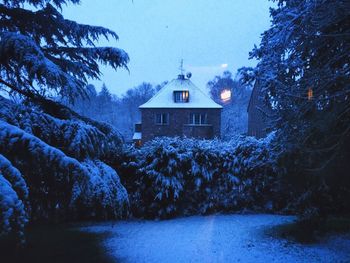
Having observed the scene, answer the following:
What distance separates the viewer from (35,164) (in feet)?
9.04

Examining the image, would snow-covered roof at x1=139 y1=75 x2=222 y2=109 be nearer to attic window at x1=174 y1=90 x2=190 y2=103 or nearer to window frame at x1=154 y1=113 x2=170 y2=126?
attic window at x1=174 y1=90 x2=190 y2=103

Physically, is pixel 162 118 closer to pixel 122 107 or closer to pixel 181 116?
pixel 181 116

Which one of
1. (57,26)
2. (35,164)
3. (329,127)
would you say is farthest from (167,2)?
(35,164)

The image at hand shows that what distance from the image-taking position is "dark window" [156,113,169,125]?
88.8ft

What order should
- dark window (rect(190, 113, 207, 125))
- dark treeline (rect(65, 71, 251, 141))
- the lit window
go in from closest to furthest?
the lit window → dark window (rect(190, 113, 207, 125)) → dark treeline (rect(65, 71, 251, 141))

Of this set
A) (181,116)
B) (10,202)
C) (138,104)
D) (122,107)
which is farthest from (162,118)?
(122,107)

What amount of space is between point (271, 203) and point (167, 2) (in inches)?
218

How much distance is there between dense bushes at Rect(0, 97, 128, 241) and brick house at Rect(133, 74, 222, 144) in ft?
72.0

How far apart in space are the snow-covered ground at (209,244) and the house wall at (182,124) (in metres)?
20.4


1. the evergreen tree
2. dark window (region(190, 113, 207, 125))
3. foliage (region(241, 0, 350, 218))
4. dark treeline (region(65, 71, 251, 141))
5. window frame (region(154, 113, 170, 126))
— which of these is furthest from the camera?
dark treeline (region(65, 71, 251, 141))

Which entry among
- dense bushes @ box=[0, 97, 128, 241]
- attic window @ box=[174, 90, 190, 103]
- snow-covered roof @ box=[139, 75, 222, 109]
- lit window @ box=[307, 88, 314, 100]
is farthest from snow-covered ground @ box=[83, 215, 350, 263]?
attic window @ box=[174, 90, 190, 103]

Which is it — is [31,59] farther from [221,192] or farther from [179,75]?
[179,75]

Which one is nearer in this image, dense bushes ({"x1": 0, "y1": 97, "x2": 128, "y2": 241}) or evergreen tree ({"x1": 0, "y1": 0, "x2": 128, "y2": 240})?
dense bushes ({"x1": 0, "y1": 97, "x2": 128, "y2": 241})

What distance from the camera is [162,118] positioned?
89.1 ft
